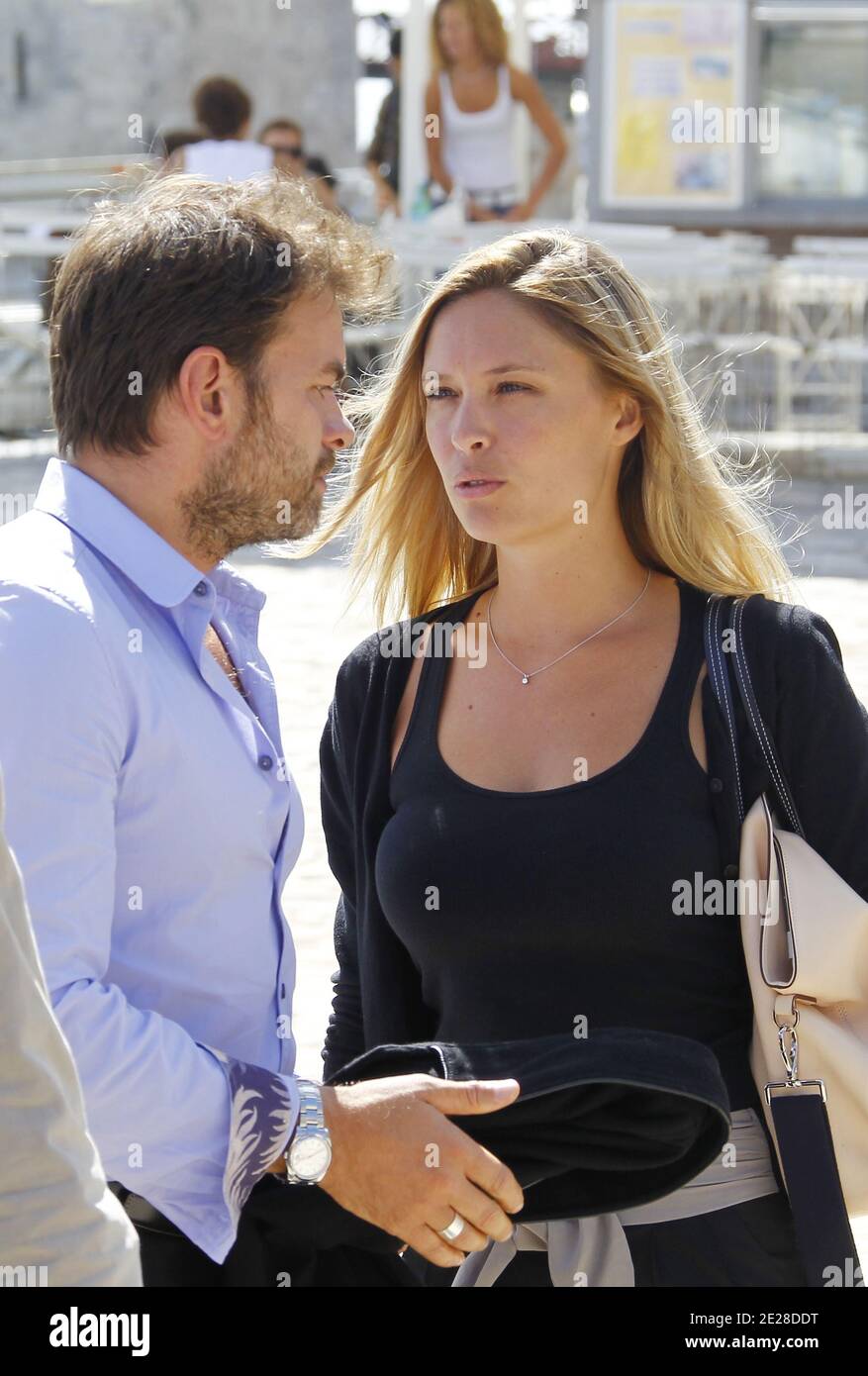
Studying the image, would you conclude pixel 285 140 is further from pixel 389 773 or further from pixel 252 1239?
pixel 252 1239

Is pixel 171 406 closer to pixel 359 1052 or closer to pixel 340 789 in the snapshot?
pixel 340 789

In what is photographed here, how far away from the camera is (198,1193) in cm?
194

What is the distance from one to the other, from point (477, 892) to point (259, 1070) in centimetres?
48

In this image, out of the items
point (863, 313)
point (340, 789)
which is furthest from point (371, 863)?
point (863, 313)

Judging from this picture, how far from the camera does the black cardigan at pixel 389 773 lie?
2.29m

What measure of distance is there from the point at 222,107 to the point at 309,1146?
31.7ft

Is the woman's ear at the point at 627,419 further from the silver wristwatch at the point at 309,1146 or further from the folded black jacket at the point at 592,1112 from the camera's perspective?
the silver wristwatch at the point at 309,1146

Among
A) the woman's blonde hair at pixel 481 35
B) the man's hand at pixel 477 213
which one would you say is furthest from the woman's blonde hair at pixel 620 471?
the woman's blonde hair at pixel 481 35

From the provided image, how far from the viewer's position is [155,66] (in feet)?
84.7

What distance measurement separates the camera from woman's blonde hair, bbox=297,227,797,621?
265cm

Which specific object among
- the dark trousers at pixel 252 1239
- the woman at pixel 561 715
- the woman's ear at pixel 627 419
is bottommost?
the dark trousers at pixel 252 1239

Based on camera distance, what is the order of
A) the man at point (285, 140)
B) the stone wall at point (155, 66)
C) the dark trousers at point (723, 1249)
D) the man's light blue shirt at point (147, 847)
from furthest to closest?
the stone wall at point (155, 66) → the man at point (285, 140) → the dark trousers at point (723, 1249) → the man's light blue shirt at point (147, 847)

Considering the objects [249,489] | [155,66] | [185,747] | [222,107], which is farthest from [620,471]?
[155,66]

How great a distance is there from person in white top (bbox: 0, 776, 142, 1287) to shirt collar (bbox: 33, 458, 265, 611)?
851mm
